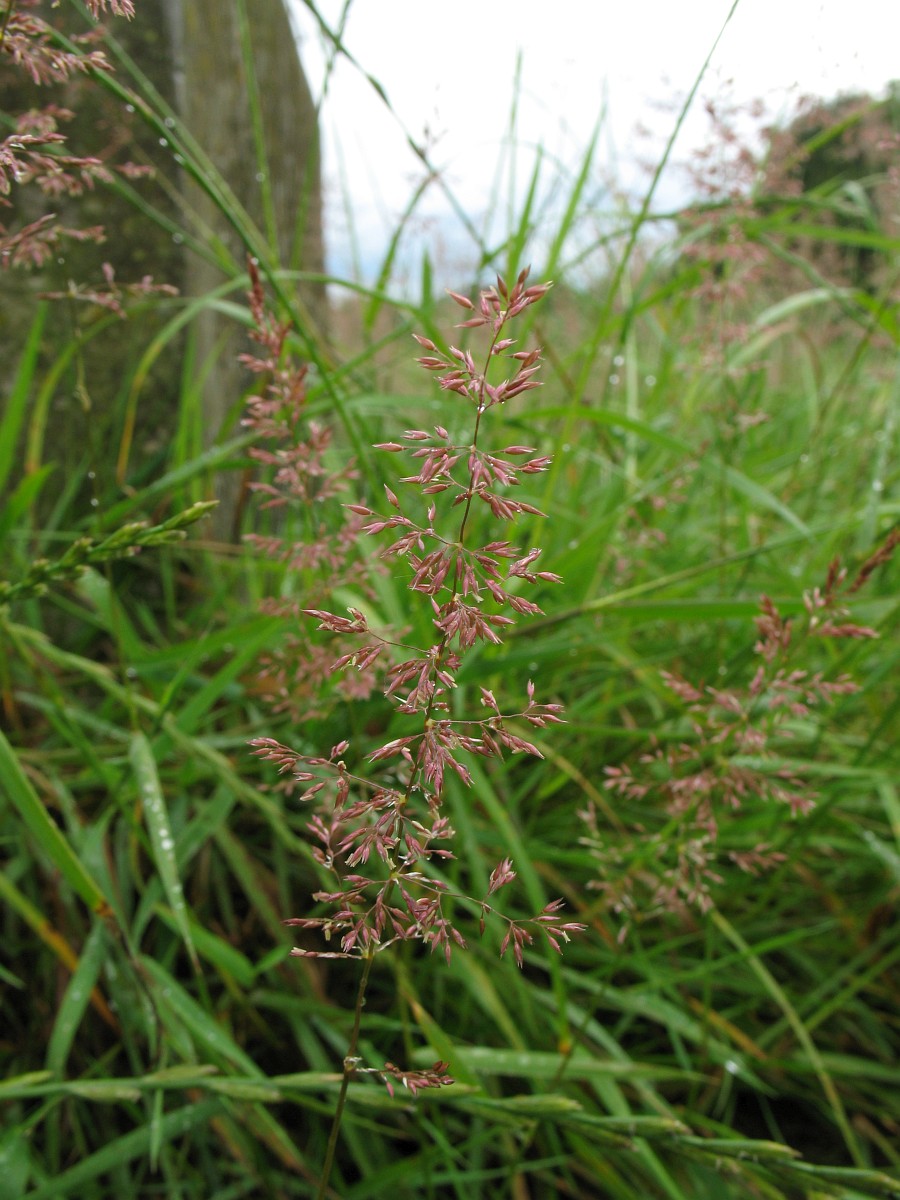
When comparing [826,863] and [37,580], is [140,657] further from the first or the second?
[826,863]

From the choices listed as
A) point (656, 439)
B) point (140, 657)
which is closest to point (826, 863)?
point (656, 439)

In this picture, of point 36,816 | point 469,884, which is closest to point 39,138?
point 36,816

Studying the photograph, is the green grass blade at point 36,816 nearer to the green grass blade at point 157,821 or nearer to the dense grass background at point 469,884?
the dense grass background at point 469,884

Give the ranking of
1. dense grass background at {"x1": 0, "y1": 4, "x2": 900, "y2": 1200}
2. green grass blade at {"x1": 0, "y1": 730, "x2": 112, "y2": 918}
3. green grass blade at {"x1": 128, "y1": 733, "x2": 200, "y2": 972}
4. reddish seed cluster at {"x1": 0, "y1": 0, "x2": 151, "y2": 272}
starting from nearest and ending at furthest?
reddish seed cluster at {"x1": 0, "y1": 0, "x2": 151, "y2": 272}
green grass blade at {"x1": 0, "y1": 730, "x2": 112, "y2": 918}
green grass blade at {"x1": 128, "y1": 733, "x2": 200, "y2": 972}
dense grass background at {"x1": 0, "y1": 4, "x2": 900, "y2": 1200}

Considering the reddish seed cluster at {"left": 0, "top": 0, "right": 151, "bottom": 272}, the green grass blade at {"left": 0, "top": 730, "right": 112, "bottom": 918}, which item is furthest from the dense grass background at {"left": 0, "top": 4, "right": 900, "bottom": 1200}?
the reddish seed cluster at {"left": 0, "top": 0, "right": 151, "bottom": 272}

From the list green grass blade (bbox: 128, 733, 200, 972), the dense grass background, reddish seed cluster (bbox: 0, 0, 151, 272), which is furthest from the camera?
the dense grass background

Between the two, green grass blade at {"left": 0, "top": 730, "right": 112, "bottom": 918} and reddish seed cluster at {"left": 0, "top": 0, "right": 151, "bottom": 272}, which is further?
green grass blade at {"left": 0, "top": 730, "right": 112, "bottom": 918}

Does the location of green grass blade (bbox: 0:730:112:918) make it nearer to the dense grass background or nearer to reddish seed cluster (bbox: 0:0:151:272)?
the dense grass background

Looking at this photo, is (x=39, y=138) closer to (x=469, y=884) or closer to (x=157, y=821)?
(x=157, y=821)

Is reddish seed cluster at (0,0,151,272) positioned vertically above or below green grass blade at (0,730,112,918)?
above
